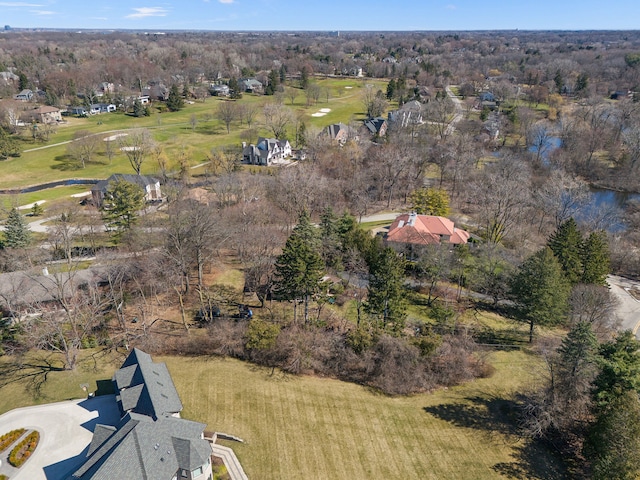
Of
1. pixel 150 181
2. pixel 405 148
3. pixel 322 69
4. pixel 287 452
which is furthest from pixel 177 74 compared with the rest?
pixel 287 452

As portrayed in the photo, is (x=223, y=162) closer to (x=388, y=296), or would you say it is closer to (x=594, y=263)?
(x=388, y=296)

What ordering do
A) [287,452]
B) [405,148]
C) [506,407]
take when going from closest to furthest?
[287,452] < [506,407] < [405,148]

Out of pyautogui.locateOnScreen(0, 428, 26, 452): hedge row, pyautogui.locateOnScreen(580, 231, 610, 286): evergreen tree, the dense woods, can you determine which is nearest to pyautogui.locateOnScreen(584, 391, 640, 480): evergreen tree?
the dense woods

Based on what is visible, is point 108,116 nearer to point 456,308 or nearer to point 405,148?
point 405,148

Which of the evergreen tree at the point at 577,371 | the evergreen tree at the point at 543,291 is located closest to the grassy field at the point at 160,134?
the evergreen tree at the point at 543,291

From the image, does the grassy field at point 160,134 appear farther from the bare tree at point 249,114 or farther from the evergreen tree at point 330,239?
the evergreen tree at point 330,239

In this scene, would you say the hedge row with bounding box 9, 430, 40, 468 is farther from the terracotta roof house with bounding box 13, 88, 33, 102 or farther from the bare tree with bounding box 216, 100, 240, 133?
the terracotta roof house with bounding box 13, 88, 33, 102

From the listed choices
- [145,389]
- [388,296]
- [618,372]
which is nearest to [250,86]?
[388,296]
